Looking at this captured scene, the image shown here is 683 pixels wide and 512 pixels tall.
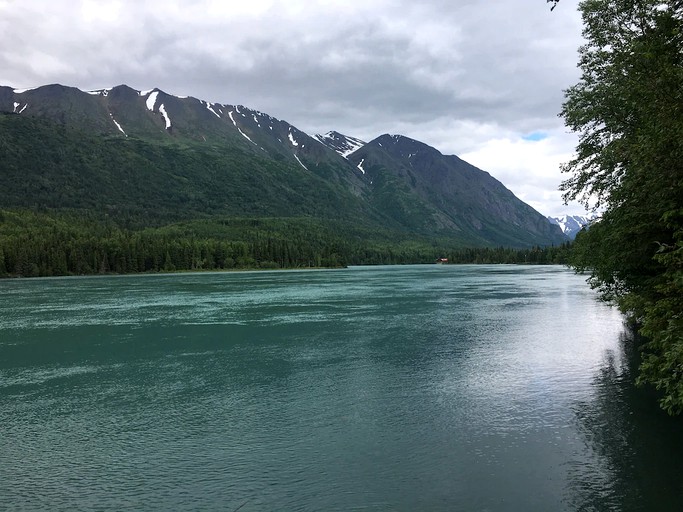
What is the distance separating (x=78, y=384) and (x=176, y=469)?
1843cm

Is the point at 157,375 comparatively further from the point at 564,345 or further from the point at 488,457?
the point at 564,345

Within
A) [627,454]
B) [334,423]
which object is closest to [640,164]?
[627,454]

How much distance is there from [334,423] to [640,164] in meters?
18.3

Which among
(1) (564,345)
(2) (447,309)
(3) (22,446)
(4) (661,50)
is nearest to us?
(4) (661,50)

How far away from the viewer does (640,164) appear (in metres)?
18.5

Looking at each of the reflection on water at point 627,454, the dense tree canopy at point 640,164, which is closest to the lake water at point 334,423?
the reflection on water at point 627,454

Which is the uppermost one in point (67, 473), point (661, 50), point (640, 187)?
point (661, 50)

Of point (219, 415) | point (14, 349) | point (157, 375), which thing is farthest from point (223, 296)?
point (219, 415)

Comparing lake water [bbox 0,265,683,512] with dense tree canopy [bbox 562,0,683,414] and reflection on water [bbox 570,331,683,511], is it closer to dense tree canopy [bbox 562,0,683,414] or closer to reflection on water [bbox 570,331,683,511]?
reflection on water [bbox 570,331,683,511]

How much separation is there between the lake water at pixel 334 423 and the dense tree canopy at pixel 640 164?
156 inches

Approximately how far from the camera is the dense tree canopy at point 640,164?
1634 centimetres

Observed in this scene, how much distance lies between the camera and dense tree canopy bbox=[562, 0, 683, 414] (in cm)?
1634

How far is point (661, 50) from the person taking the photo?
1980 centimetres

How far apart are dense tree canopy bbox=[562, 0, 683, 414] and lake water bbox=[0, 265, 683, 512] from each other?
3.96 metres
